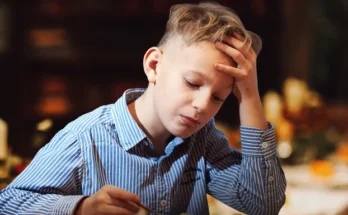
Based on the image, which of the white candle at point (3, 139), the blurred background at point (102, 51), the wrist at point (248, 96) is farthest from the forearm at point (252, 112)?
the blurred background at point (102, 51)

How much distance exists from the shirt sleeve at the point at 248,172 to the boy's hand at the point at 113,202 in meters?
0.22

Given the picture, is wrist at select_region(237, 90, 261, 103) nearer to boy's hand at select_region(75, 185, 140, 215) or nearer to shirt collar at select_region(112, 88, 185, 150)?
shirt collar at select_region(112, 88, 185, 150)

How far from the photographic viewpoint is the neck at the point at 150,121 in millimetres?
808

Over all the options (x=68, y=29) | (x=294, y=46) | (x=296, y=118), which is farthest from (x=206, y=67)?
(x=294, y=46)

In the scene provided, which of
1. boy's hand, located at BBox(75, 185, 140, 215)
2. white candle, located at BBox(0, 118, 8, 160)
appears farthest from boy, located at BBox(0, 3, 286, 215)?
white candle, located at BBox(0, 118, 8, 160)

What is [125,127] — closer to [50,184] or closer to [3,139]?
[50,184]

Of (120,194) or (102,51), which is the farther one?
(102,51)

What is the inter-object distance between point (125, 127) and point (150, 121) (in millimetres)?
34

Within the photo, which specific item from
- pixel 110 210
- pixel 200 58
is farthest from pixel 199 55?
pixel 110 210

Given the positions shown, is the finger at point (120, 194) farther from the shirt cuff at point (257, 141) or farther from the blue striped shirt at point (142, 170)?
the shirt cuff at point (257, 141)

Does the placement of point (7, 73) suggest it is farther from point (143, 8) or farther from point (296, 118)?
point (296, 118)

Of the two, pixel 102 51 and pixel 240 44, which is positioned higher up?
pixel 240 44

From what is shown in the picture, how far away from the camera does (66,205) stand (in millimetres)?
696

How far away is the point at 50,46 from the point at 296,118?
1.58 m
